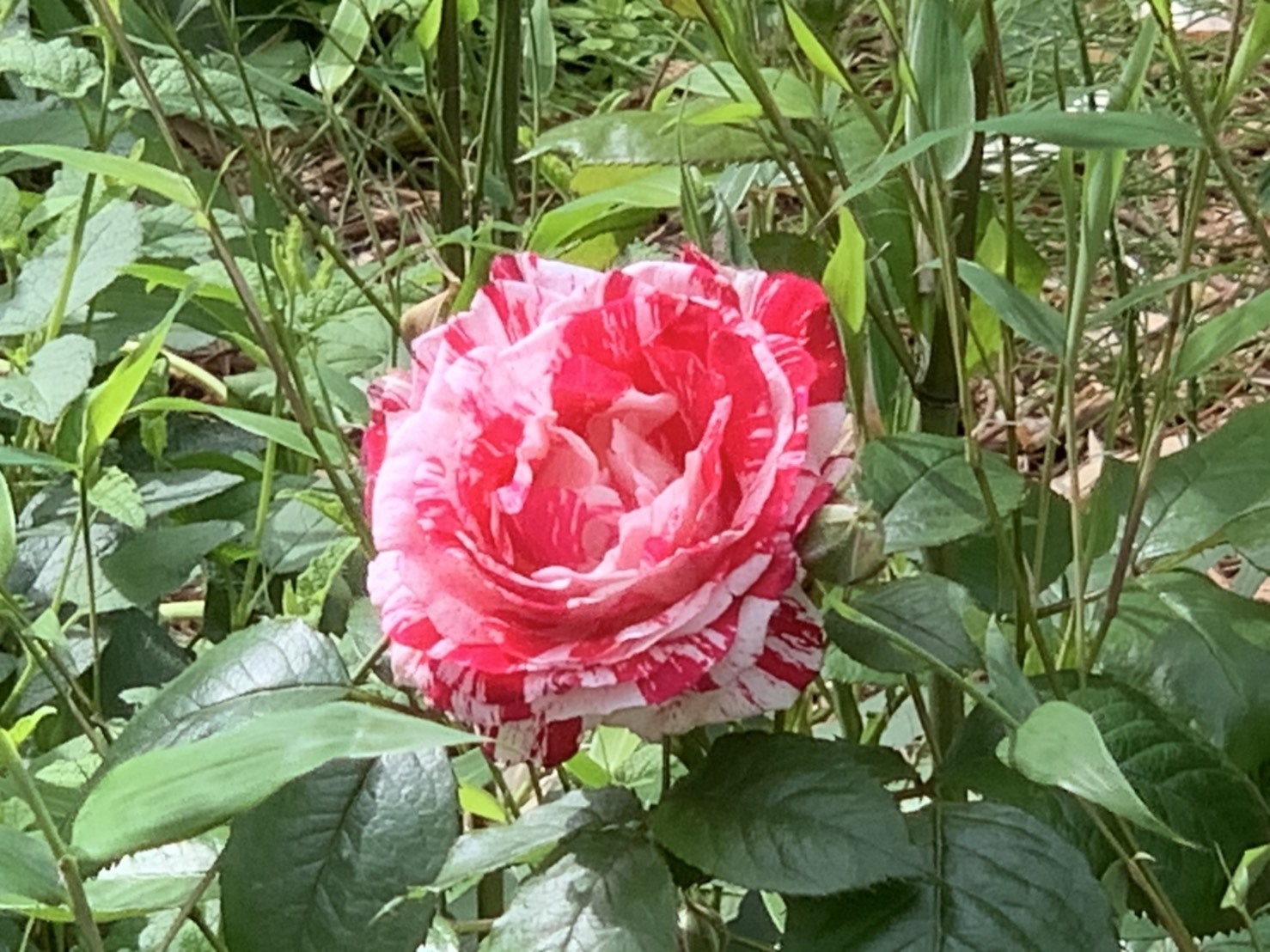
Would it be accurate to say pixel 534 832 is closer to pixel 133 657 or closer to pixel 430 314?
pixel 430 314

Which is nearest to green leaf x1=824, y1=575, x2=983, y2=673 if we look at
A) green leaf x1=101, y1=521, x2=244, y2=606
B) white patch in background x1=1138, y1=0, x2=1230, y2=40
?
green leaf x1=101, y1=521, x2=244, y2=606

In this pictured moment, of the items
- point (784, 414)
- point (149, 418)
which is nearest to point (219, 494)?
point (149, 418)

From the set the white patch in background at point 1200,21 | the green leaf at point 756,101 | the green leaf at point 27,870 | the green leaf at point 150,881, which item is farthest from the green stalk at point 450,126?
the white patch in background at point 1200,21

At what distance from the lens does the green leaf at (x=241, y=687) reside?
34 cm

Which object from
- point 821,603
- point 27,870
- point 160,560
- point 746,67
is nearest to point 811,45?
point 746,67

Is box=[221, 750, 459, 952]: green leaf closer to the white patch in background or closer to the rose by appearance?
the rose

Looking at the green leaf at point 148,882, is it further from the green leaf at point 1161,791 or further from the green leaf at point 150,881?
the green leaf at point 1161,791

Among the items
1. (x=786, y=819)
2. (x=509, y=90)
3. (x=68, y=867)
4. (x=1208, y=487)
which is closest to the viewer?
(x=68, y=867)

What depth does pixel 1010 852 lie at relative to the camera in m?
0.33

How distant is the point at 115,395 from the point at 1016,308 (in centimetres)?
24

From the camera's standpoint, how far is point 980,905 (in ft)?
1.05

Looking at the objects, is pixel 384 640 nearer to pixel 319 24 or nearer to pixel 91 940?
pixel 91 940

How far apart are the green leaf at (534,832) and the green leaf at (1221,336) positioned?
145mm

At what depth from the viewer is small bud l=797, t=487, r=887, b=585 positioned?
0.30 m
